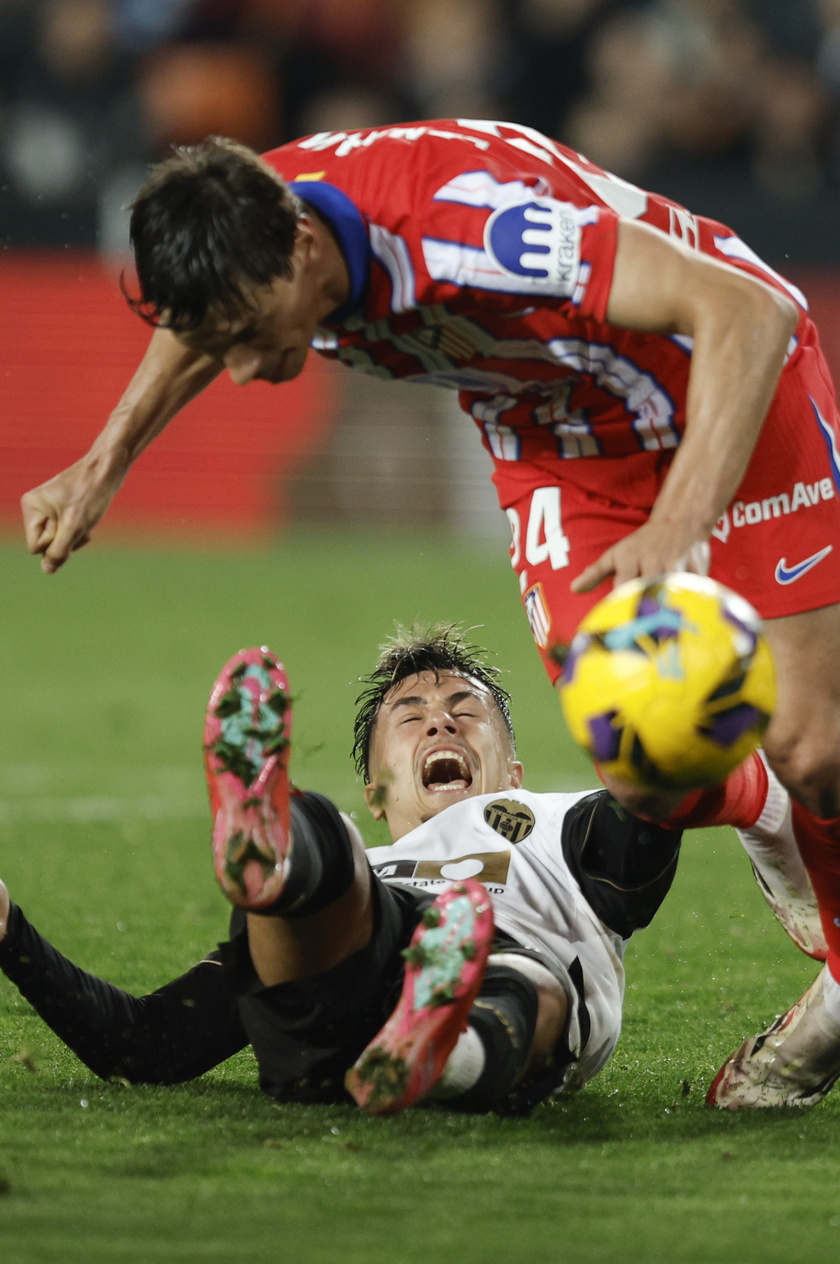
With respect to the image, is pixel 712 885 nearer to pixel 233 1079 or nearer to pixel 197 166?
pixel 233 1079

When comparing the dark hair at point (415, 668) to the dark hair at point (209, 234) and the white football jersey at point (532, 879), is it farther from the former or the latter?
the dark hair at point (209, 234)

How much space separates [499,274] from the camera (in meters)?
2.70

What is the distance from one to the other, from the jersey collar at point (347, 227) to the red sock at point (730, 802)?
40.7 inches

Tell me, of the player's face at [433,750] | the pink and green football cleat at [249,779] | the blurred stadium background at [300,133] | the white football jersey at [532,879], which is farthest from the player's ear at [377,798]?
the blurred stadium background at [300,133]

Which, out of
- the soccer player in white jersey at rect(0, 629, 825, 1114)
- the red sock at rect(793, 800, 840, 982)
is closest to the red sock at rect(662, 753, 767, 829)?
the soccer player in white jersey at rect(0, 629, 825, 1114)

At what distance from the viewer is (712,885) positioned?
5340 millimetres

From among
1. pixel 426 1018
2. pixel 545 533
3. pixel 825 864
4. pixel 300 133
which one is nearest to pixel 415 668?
pixel 545 533

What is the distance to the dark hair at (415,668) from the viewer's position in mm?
4000

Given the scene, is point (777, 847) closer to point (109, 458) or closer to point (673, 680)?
point (673, 680)

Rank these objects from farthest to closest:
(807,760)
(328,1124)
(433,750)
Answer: (433,750)
(807,760)
(328,1124)

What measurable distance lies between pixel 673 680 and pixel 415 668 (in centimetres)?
152

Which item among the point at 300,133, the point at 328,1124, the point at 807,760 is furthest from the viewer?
the point at 300,133

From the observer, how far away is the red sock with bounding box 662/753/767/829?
313 centimetres

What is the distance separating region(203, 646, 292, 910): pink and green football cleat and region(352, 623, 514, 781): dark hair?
1126 millimetres
